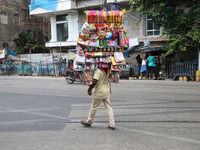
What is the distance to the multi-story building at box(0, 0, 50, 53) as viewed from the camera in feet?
117

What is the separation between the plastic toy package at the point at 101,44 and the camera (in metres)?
5.41

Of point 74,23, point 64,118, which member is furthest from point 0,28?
point 64,118

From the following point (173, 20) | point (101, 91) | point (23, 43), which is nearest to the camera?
point (101, 91)

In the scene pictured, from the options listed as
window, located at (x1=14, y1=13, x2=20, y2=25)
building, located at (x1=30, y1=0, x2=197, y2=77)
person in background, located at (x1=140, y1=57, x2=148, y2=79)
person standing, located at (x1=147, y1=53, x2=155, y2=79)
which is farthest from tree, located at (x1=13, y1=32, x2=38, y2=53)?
person standing, located at (x1=147, y1=53, x2=155, y2=79)

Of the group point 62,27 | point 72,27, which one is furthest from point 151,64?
point 62,27

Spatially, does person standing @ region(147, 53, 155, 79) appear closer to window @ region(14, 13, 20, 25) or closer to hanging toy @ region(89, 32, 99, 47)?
hanging toy @ region(89, 32, 99, 47)

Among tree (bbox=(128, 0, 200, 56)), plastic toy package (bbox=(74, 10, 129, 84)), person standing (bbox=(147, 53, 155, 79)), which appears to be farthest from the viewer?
person standing (bbox=(147, 53, 155, 79))

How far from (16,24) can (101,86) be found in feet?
118

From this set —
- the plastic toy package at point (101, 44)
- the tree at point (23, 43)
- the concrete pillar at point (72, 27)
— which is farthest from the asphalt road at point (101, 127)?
the tree at point (23, 43)

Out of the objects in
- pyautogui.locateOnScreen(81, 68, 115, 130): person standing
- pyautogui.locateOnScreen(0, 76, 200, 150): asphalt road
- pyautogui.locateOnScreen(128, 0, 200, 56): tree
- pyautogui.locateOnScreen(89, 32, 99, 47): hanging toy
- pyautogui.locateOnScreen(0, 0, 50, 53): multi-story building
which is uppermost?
pyautogui.locateOnScreen(0, 0, 50, 53): multi-story building

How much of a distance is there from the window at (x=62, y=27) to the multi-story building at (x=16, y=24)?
7.36 m

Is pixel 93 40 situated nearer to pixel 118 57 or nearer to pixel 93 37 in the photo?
pixel 93 37

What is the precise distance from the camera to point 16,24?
37406mm

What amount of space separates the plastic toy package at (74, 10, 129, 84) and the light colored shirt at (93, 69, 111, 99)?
236 millimetres
